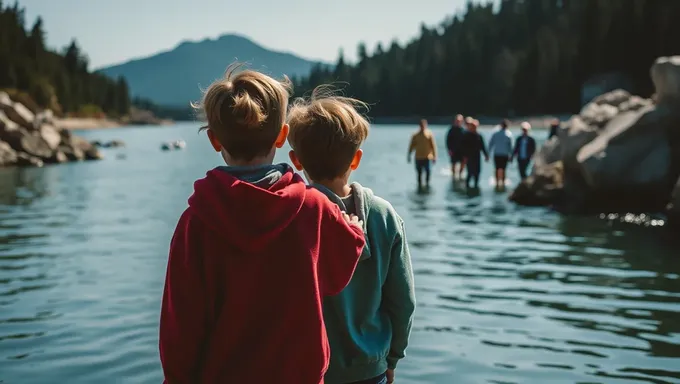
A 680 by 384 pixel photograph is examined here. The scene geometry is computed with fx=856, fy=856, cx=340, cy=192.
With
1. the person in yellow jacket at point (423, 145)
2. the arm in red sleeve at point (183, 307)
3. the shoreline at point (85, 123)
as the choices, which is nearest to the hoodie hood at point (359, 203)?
the arm in red sleeve at point (183, 307)

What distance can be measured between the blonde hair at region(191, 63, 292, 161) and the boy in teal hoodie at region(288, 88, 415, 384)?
9.9 inches

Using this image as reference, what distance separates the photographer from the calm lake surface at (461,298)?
6.84 m

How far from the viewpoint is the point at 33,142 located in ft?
148

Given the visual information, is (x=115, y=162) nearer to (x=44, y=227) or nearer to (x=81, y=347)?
(x=44, y=227)

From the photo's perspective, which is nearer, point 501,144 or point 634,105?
point 634,105

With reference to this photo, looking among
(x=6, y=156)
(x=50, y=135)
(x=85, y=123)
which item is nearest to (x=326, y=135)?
(x=6, y=156)

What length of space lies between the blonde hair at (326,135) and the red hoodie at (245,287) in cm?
29

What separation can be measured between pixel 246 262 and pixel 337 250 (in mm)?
357

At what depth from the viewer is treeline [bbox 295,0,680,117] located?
326 ft

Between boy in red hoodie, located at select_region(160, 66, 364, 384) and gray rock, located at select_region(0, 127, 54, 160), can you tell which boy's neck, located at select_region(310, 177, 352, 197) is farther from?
gray rock, located at select_region(0, 127, 54, 160)

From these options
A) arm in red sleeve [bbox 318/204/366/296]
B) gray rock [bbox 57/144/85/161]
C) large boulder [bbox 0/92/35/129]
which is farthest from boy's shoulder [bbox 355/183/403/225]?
large boulder [bbox 0/92/35/129]

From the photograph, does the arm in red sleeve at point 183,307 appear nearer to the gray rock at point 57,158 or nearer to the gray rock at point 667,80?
the gray rock at point 667,80

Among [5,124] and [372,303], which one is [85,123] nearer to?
[5,124]

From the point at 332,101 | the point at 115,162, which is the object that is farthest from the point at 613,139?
the point at 115,162
